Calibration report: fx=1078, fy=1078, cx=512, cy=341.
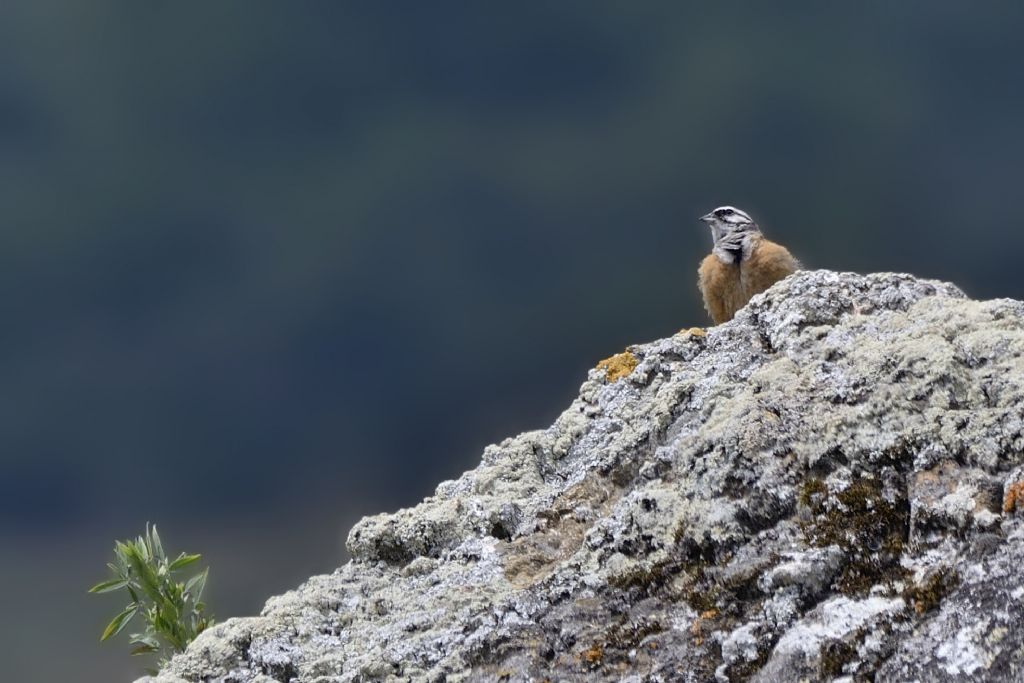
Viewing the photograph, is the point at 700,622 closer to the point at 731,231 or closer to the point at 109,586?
the point at 109,586

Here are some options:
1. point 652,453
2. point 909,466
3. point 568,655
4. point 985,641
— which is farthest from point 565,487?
point 985,641

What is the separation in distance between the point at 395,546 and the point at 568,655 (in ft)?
4.85

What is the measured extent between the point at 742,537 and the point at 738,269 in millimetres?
5510

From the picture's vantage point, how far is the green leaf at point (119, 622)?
21.0 ft

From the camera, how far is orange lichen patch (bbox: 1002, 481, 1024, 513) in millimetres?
3854

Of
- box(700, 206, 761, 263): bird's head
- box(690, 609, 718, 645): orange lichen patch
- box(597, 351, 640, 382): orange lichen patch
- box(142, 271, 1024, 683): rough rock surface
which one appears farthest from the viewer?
box(700, 206, 761, 263): bird's head

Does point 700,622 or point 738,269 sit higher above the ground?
point 738,269

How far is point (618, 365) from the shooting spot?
20.6ft

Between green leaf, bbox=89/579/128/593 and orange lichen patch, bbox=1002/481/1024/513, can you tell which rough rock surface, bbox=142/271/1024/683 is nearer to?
orange lichen patch, bbox=1002/481/1024/513

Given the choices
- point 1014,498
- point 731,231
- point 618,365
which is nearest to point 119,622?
point 618,365

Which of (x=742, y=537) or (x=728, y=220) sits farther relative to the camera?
(x=728, y=220)

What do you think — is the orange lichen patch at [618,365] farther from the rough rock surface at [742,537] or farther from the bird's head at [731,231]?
the bird's head at [731,231]

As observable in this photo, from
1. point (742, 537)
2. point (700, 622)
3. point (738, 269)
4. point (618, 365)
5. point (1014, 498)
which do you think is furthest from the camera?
point (738, 269)

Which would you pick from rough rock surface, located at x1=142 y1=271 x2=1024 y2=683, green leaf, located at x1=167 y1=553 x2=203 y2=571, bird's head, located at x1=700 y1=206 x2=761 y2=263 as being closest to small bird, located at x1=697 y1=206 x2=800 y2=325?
bird's head, located at x1=700 y1=206 x2=761 y2=263
